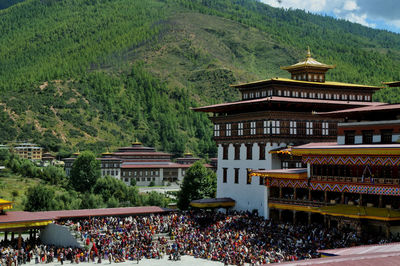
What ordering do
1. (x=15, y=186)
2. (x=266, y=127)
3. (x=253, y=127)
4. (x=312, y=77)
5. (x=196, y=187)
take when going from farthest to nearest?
1. (x=15, y=186)
2. (x=196, y=187)
3. (x=312, y=77)
4. (x=253, y=127)
5. (x=266, y=127)

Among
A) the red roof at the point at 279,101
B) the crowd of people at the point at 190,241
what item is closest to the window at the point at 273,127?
the red roof at the point at 279,101

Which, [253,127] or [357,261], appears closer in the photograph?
[357,261]

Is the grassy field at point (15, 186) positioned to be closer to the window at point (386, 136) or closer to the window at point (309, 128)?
the window at point (309, 128)

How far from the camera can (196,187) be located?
78.2 metres

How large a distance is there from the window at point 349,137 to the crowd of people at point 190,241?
25.8 ft

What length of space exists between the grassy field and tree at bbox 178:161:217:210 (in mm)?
22345

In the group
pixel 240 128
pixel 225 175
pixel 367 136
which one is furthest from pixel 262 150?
pixel 367 136

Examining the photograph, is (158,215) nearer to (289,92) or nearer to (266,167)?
(266,167)

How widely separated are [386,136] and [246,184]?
1842 cm

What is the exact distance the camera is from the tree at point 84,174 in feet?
361

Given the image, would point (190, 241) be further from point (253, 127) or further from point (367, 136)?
point (367, 136)

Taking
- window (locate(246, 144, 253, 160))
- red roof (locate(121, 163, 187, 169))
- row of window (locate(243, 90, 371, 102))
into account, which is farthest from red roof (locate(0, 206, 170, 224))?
red roof (locate(121, 163, 187, 169))

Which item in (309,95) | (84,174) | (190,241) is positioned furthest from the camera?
(84,174)

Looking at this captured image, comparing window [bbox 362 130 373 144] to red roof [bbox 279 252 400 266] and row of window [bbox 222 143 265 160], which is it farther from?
red roof [bbox 279 252 400 266]
